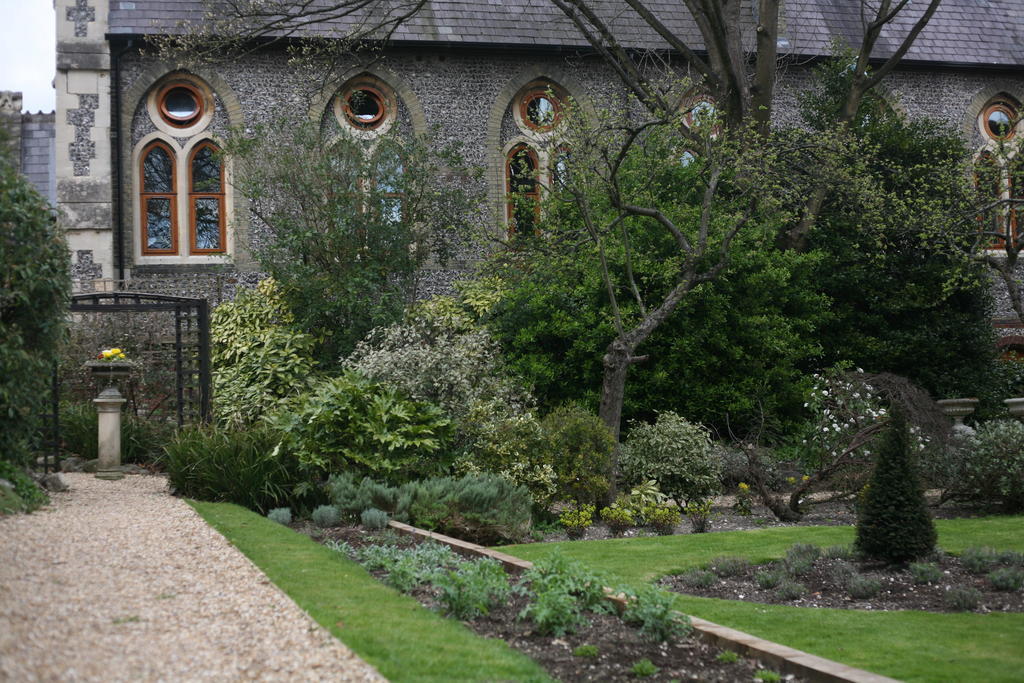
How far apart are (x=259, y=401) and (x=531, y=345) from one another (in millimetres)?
4077

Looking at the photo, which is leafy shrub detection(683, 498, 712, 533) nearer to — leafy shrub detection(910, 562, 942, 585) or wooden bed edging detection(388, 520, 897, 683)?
leafy shrub detection(910, 562, 942, 585)

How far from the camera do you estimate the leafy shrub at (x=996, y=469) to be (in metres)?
11.2

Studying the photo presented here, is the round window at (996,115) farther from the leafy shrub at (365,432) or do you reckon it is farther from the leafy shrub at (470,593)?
the leafy shrub at (470,593)

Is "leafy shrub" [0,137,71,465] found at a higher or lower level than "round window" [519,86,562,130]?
lower

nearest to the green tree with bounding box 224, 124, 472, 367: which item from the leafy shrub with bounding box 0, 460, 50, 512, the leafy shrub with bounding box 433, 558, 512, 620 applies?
the leafy shrub with bounding box 0, 460, 50, 512

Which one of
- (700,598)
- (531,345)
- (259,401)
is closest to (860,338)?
(531,345)

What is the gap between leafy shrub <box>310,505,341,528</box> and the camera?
9758mm

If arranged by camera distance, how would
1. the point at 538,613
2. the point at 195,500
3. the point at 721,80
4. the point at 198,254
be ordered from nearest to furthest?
the point at 538,613, the point at 195,500, the point at 721,80, the point at 198,254

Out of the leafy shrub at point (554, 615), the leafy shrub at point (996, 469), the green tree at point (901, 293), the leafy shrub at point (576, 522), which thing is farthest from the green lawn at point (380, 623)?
the green tree at point (901, 293)

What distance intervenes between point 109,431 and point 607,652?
9.16m

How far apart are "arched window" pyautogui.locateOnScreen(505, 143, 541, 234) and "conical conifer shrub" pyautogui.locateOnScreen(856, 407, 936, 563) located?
8131 millimetres

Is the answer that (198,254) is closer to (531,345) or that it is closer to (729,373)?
(531,345)

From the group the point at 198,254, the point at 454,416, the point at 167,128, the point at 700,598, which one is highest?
the point at 167,128

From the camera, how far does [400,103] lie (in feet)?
61.6
